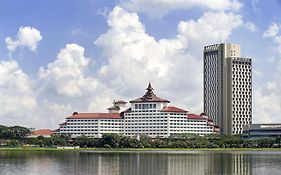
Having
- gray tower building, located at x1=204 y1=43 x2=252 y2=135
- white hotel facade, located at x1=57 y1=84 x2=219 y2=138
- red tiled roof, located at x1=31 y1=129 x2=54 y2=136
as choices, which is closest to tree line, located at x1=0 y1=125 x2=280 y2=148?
white hotel facade, located at x1=57 y1=84 x2=219 y2=138

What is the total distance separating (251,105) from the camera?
614 ft

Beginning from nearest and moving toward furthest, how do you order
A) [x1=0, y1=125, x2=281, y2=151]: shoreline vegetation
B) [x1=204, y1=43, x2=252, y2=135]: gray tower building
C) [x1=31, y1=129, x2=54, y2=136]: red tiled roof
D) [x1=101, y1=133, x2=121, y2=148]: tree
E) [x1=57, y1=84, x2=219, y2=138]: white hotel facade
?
[x1=0, y1=125, x2=281, y2=151]: shoreline vegetation
[x1=101, y1=133, x2=121, y2=148]: tree
[x1=57, y1=84, x2=219, y2=138]: white hotel facade
[x1=31, y1=129, x2=54, y2=136]: red tiled roof
[x1=204, y1=43, x2=252, y2=135]: gray tower building

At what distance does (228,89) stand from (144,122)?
3320 cm

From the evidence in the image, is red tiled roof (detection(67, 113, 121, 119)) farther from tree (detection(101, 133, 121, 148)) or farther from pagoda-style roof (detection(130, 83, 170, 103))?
tree (detection(101, 133, 121, 148))

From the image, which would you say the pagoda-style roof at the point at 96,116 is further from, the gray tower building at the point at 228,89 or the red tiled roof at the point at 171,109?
the gray tower building at the point at 228,89

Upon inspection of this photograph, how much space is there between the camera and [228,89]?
598 ft

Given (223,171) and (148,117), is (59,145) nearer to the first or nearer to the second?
(148,117)

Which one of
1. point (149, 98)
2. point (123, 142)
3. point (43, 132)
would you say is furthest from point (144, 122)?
point (123, 142)

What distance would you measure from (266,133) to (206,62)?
4071 centimetres

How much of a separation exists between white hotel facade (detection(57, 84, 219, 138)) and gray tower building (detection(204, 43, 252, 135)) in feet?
44.3

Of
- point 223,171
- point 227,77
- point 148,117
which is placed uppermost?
point 227,77

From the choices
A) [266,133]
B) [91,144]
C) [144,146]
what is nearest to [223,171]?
[144,146]

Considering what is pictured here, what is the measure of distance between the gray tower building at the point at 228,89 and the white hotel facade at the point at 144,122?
13.5 meters

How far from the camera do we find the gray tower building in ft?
591
